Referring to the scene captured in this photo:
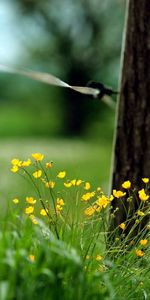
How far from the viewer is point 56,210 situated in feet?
13.5

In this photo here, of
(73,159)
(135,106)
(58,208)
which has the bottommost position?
(58,208)

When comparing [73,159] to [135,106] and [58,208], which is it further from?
[58,208]

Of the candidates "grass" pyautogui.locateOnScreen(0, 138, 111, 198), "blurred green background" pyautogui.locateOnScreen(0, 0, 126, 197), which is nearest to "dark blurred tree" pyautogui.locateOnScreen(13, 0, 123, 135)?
"blurred green background" pyautogui.locateOnScreen(0, 0, 126, 197)

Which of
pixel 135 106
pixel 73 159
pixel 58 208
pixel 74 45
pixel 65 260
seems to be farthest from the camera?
pixel 74 45

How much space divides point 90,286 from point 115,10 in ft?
72.0

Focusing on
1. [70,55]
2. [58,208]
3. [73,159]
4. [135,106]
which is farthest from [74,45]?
[58,208]

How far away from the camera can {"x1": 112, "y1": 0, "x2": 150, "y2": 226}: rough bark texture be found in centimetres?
516

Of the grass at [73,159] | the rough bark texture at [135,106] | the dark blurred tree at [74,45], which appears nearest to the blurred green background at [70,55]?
the dark blurred tree at [74,45]

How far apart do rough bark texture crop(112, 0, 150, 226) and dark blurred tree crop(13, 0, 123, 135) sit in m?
19.0

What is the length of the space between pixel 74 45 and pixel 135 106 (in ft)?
65.0

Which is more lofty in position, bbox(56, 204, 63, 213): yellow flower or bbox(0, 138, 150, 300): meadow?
bbox(56, 204, 63, 213): yellow flower

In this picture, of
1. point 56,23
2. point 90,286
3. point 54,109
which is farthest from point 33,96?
point 90,286

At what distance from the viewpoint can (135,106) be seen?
5.16 m

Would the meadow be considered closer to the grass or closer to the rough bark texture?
the rough bark texture
